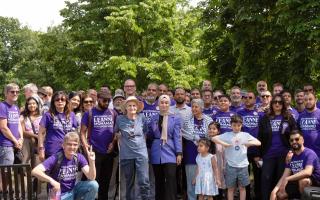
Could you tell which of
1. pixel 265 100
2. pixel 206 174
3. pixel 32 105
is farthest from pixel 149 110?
pixel 32 105

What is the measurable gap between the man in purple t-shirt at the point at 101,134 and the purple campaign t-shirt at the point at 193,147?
1.31 m

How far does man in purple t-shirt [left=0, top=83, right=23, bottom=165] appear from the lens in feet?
25.8

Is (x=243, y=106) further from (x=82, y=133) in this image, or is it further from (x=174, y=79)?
(x=174, y=79)

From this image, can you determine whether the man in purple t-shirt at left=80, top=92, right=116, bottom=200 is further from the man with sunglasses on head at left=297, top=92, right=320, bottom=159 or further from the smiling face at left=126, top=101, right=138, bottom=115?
the man with sunglasses on head at left=297, top=92, right=320, bottom=159

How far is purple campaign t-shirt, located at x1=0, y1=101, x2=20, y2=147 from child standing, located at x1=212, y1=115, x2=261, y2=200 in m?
3.56

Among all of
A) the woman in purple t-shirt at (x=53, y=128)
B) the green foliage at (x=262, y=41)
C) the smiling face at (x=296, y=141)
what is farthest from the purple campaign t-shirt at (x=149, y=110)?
the green foliage at (x=262, y=41)

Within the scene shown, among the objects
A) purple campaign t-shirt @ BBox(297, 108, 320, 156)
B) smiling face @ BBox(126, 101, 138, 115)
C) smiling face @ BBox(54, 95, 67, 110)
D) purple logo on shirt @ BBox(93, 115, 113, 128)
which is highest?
smiling face @ BBox(54, 95, 67, 110)

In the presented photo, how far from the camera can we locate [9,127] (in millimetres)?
7984

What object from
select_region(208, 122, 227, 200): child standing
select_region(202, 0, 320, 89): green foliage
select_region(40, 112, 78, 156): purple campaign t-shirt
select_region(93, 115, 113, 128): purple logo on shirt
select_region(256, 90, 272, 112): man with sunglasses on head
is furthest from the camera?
select_region(202, 0, 320, 89): green foliage

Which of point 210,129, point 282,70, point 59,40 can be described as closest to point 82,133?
point 210,129

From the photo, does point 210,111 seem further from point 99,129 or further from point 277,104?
point 99,129

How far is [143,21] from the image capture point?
86.9 feet

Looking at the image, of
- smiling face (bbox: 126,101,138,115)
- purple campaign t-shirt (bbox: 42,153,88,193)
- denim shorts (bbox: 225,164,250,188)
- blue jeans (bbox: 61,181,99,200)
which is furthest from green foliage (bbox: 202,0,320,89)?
purple campaign t-shirt (bbox: 42,153,88,193)

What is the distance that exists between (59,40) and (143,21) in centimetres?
590
